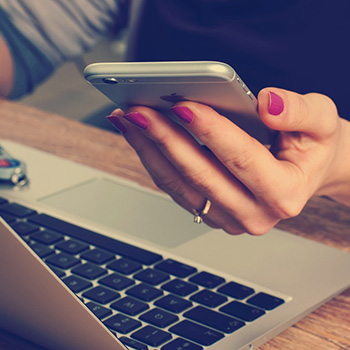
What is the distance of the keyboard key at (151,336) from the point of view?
1.22 feet

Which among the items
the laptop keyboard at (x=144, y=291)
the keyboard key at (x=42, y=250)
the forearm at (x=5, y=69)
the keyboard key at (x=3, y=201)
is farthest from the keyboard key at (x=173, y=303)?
the forearm at (x=5, y=69)

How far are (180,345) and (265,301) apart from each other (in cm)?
8

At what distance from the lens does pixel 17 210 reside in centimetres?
54

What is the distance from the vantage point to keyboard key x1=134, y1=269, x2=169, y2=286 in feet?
1.45

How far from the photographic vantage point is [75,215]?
55 cm

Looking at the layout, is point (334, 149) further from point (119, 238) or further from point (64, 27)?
point (64, 27)

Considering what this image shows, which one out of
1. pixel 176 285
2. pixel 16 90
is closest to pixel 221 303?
pixel 176 285

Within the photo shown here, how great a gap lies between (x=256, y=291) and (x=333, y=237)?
0.16 meters

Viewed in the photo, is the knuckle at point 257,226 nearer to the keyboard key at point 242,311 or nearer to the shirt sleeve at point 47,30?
the keyboard key at point 242,311

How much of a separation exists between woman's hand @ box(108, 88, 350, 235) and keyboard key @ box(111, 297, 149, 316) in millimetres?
98

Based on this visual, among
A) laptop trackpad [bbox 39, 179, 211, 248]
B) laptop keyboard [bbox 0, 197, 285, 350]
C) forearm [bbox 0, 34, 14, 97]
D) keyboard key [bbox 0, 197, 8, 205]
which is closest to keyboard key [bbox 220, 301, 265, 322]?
laptop keyboard [bbox 0, 197, 285, 350]

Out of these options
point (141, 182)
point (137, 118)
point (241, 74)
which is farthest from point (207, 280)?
point (241, 74)

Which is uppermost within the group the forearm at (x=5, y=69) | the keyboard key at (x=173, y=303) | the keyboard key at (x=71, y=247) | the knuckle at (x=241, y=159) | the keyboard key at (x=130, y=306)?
the forearm at (x=5, y=69)

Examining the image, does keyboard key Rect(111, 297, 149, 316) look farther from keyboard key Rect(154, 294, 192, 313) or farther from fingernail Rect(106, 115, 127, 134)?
fingernail Rect(106, 115, 127, 134)
